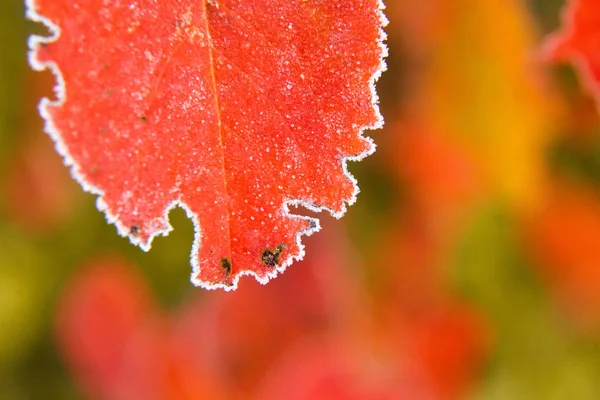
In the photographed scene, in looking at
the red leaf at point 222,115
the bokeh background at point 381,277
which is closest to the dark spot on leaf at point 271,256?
the red leaf at point 222,115

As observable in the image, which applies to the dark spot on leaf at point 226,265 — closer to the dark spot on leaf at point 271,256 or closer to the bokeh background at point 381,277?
the dark spot on leaf at point 271,256

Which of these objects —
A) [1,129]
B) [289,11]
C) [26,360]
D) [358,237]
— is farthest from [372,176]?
[289,11]

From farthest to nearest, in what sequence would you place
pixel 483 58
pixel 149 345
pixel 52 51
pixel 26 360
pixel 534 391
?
1. pixel 26 360
2. pixel 534 391
3. pixel 149 345
4. pixel 483 58
5. pixel 52 51

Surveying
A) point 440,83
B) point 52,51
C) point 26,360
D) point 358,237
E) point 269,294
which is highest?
point 440,83

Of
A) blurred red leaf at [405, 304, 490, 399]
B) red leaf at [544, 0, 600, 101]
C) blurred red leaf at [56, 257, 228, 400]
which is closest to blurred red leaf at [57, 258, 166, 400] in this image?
blurred red leaf at [56, 257, 228, 400]

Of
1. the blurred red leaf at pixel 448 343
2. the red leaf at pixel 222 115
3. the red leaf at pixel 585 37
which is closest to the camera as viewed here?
the red leaf at pixel 222 115

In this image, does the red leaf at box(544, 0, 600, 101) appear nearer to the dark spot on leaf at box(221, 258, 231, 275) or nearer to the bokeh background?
the dark spot on leaf at box(221, 258, 231, 275)

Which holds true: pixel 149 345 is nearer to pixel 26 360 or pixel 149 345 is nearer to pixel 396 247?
pixel 26 360
